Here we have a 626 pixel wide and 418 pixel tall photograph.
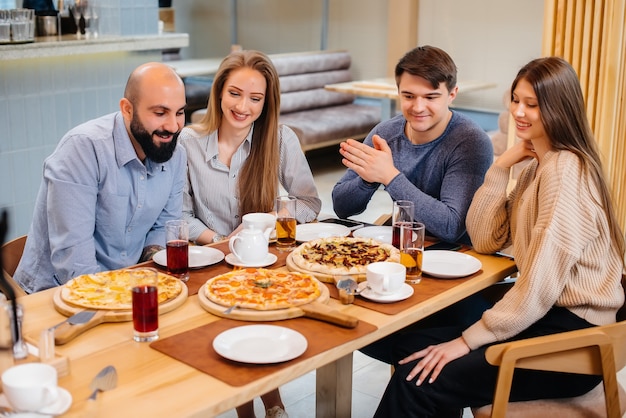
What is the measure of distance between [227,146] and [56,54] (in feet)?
5.93

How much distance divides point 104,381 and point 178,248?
2.23ft

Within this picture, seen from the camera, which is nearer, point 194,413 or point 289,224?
point 194,413

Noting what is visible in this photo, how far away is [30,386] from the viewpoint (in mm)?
1469

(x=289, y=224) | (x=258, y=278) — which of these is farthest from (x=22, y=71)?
(x=258, y=278)

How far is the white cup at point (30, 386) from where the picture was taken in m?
1.46

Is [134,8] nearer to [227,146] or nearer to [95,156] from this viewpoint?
[227,146]

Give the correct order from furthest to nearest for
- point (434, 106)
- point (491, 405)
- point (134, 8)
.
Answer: point (134, 8) → point (434, 106) → point (491, 405)

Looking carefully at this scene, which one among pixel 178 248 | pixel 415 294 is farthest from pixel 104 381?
pixel 415 294

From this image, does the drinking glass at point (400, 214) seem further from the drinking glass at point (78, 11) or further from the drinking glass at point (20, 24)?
the drinking glass at point (78, 11)

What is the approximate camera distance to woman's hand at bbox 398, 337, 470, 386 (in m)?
2.24

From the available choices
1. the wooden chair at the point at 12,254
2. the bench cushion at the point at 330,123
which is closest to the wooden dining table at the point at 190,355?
the wooden chair at the point at 12,254

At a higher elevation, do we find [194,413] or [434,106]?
[434,106]

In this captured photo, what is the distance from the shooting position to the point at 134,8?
198 inches

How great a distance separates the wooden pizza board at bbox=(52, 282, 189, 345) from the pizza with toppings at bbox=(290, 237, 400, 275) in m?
0.40
